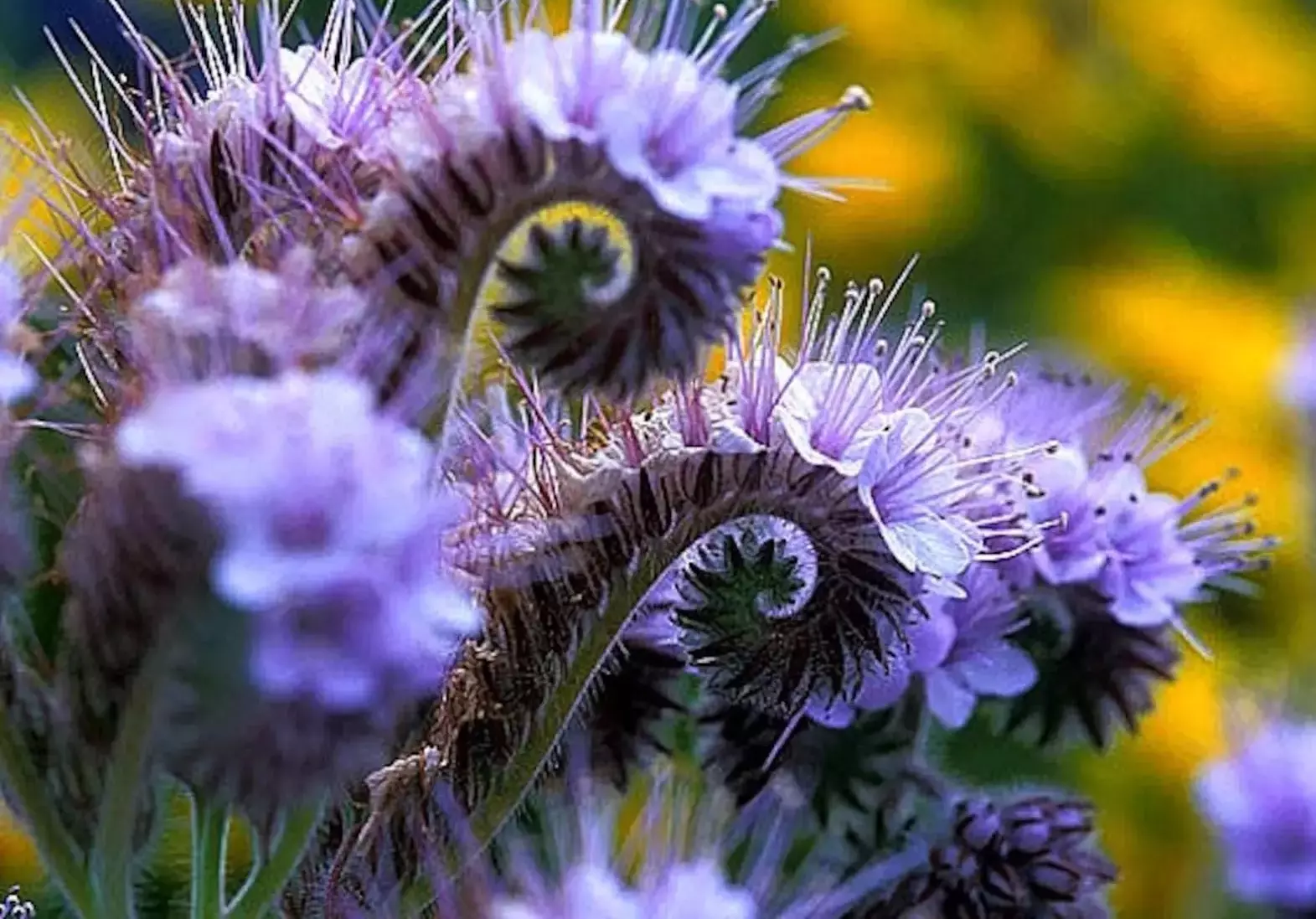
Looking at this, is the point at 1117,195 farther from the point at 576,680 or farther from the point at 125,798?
the point at 125,798

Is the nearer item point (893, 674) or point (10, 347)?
point (10, 347)

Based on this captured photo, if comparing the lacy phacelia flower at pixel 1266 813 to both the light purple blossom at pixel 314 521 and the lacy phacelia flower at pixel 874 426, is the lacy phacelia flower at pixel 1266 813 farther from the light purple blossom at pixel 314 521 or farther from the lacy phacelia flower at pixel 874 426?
the light purple blossom at pixel 314 521

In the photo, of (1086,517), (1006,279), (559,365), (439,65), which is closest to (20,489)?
(559,365)

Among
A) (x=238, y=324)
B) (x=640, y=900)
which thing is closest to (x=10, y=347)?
(x=238, y=324)

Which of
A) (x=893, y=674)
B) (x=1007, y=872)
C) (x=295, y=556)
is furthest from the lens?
(x=1007, y=872)

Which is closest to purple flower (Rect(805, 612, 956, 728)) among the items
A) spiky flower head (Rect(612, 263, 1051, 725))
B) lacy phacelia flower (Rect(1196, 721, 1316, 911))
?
spiky flower head (Rect(612, 263, 1051, 725))

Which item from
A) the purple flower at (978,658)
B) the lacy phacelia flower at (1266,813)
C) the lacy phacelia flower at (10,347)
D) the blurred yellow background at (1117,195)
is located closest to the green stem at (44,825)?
the lacy phacelia flower at (10,347)
